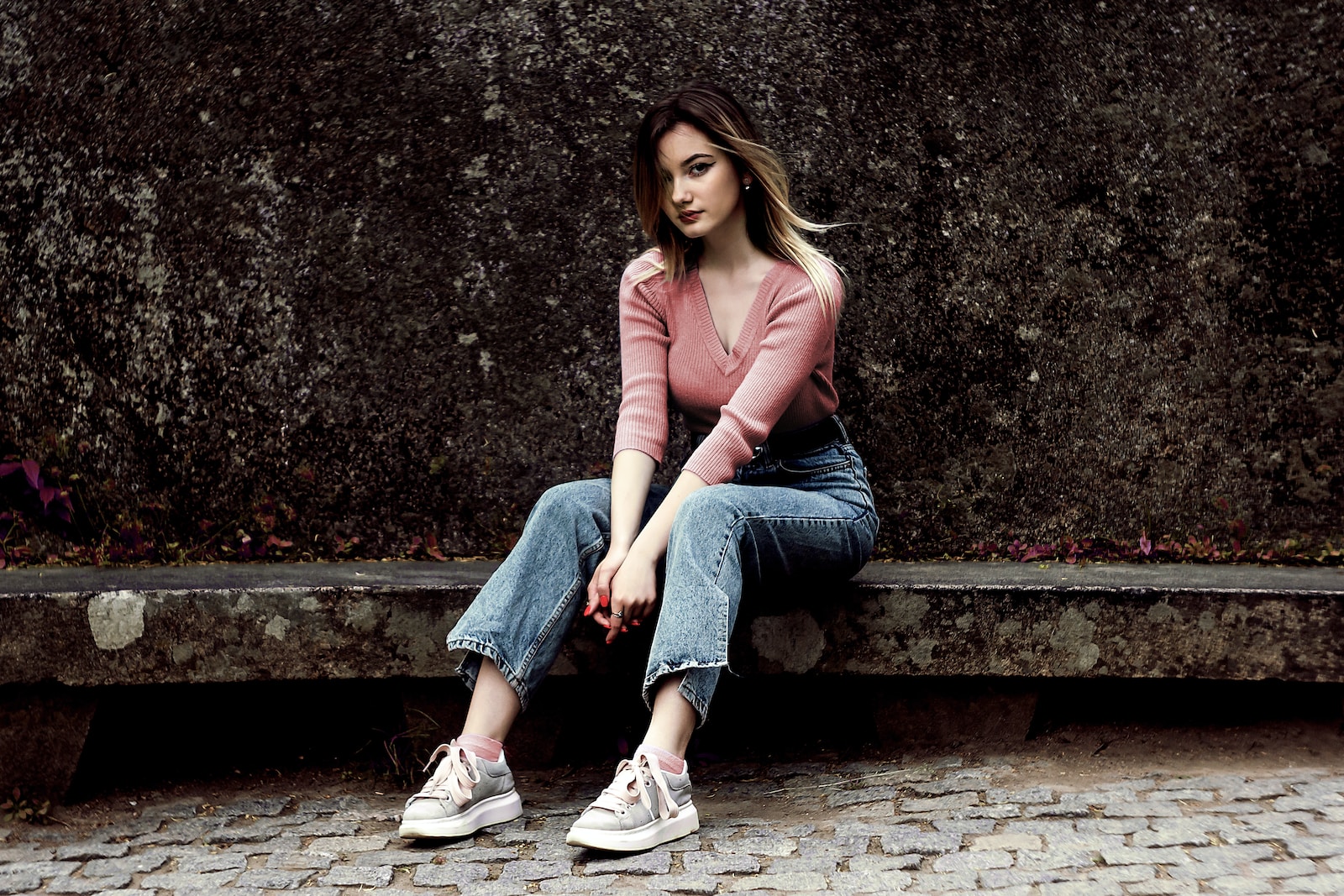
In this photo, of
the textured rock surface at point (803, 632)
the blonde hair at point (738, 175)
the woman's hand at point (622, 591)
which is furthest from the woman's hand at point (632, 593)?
the blonde hair at point (738, 175)

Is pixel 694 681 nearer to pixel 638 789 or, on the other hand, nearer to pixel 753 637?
pixel 638 789

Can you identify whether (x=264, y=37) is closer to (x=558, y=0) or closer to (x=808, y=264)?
(x=558, y=0)

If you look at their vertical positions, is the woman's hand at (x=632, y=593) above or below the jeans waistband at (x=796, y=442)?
below

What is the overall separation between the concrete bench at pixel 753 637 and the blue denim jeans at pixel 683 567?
0.52ft

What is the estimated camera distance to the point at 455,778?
2225 millimetres

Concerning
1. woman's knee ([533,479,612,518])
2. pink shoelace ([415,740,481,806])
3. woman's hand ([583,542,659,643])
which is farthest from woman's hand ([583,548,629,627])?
pink shoelace ([415,740,481,806])

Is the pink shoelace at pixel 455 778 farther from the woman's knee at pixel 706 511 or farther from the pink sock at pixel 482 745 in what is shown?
the woman's knee at pixel 706 511

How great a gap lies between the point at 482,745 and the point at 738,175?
146cm

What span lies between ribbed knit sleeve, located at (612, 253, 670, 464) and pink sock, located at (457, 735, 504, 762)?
2.41 feet

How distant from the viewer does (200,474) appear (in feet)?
11.4

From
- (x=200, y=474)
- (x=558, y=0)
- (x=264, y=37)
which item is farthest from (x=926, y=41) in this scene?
(x=200, y=474)

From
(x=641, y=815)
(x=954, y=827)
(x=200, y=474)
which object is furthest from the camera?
(x=200, y=474)

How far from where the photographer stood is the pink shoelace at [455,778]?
221 cm

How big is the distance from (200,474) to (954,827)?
8.26 feet
